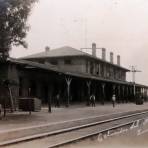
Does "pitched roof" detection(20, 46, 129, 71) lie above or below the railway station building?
above

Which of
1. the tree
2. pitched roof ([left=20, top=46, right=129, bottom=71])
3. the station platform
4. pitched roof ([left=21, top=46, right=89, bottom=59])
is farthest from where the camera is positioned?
pitched roof ([left=21, top=46, right=89, bottom=59])

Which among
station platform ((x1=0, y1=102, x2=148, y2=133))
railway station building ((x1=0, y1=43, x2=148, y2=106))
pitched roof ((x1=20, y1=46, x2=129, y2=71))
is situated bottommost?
station platform ((x1=0, y1=102, x2=148, y2=133))

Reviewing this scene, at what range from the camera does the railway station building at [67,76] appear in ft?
128

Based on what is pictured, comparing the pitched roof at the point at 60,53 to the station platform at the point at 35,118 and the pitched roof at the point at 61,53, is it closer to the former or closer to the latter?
the pitched roof at the point at 61,53

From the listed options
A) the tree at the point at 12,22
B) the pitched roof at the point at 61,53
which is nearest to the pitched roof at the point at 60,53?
the pitched roof at the point at 61,53

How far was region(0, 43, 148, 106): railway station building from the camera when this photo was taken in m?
39.0

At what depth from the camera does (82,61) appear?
69.5 m

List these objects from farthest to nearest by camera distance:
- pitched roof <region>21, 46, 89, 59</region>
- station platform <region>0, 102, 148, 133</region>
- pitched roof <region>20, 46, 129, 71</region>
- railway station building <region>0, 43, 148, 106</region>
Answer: pitched roof <region>21, 46, 89, 59</region>
pitched roof <region>20, 46, 129, 71</region>
railway station building <region>0, 43, 148, 106</region>
station platform <region>0, 102, 148, 133</region>

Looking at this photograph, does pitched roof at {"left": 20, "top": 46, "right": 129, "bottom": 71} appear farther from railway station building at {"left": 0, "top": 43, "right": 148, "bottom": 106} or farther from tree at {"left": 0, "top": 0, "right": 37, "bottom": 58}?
tree at {"left": 0, "top": 0, "right": 37, "bottom": 58}

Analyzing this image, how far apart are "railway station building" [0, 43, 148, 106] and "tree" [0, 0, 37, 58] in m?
7.27

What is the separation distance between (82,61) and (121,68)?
26.3 metres

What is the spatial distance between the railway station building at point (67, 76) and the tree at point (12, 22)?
7.27m

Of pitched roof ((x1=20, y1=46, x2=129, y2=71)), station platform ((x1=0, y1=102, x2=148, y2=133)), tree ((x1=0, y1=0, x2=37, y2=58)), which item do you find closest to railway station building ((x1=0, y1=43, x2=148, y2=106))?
pitched roof ((x1=20, y1=46, x2=129, y2=71))

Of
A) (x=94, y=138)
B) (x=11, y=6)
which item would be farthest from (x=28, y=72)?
(x=94, y=138)
